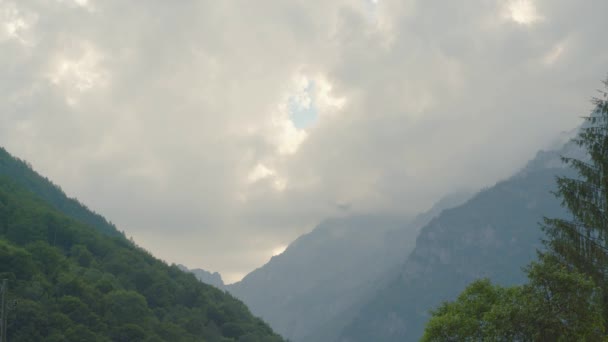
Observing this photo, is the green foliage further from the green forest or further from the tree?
the tree

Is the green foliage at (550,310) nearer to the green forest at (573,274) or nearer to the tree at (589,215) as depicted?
the green forest at (573,274)

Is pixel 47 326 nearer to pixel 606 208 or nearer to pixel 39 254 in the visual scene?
pixel 39 254

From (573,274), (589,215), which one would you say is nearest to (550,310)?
(573,274)

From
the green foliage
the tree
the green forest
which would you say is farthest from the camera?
the tree

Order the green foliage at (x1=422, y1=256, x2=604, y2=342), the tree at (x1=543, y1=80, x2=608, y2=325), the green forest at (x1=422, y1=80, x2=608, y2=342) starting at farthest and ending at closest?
1. the tree at (x1=543, y1=80, x2=608, y2=325)
2. the green forest at (x1=422, y1=80, x2=608, y2=342)
3. the green foliage at (x1=422, y1=256, x2=604, y2=342)

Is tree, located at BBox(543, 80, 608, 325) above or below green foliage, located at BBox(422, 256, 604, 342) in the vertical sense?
above

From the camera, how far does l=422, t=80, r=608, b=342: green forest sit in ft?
124

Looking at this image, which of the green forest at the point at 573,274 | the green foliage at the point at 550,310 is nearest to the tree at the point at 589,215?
the green forest at the point at 573,274

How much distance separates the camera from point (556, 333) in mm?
37938

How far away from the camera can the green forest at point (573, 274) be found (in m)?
37.9

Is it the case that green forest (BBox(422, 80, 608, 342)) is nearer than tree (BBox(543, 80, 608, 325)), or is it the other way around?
green forest (BBox(422, 80, 608, 342))

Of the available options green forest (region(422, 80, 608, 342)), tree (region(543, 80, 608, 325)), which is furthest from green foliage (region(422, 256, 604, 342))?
tree (region(543, 80, 608, 325))

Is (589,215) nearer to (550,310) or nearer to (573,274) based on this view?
(573,274)

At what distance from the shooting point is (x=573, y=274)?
125 ft
